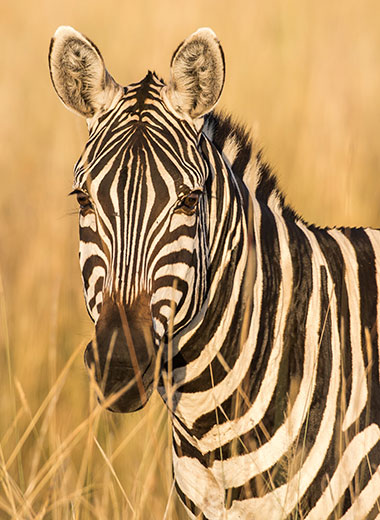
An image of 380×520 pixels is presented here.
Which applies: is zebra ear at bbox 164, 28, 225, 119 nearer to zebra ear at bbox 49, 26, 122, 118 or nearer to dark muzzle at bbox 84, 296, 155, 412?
zebra ear at bbox 49, 26, 122, 118

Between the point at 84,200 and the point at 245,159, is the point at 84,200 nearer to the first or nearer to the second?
the point at 84,200

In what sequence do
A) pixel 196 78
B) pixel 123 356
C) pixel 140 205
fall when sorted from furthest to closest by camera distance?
pixel 196 78, pixel 140 205, pixel 123 356

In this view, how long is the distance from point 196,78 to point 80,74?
50 centimetres

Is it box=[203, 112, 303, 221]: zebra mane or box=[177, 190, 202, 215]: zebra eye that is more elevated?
box=[203, 112, 303, 221]: zebra mane

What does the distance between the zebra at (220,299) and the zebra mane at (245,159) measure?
16 cm

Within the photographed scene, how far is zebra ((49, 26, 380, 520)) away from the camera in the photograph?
2.64 m

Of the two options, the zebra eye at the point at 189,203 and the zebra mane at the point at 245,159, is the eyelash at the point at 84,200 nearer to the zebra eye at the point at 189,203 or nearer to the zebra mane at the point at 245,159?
the zebra eye at the point at 189,203

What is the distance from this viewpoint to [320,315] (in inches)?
117

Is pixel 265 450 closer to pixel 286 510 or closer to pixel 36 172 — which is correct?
pixel 286 510

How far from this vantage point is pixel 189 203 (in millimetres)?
Answer: 2676

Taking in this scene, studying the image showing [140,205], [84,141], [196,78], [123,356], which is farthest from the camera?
[84,141]

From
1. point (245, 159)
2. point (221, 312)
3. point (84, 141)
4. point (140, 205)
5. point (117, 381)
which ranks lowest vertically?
point (117, 381)

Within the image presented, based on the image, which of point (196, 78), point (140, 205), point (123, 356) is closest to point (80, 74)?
point (196, 78)

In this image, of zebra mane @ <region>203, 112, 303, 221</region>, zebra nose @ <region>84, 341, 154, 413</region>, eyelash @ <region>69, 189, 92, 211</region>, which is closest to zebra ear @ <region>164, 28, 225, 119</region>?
zebra mane @ <region>203, 112, 303, 221</region>
